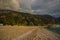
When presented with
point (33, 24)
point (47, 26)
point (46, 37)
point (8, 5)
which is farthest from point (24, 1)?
point (46, 37)

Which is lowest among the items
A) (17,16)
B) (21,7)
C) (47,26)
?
(47,26)

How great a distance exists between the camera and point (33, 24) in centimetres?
259

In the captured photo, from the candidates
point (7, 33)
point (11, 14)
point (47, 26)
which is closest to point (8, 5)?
point (11, 14)

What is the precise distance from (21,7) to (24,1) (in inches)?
5.6

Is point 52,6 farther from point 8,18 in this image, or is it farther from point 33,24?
point 8,18

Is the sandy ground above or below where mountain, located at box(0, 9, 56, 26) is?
below

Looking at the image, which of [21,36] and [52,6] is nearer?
[21,36]

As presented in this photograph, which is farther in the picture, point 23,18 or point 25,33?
point 23,18

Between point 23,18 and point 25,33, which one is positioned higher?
point 23,18

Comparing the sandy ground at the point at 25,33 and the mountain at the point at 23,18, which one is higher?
the mountain at the point at 23,18

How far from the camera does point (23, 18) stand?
2615 millimetres

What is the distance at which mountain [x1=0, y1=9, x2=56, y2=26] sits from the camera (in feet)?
8.49

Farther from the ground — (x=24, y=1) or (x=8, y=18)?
(x=24, y=1)

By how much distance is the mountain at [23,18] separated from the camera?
8.49 feet
